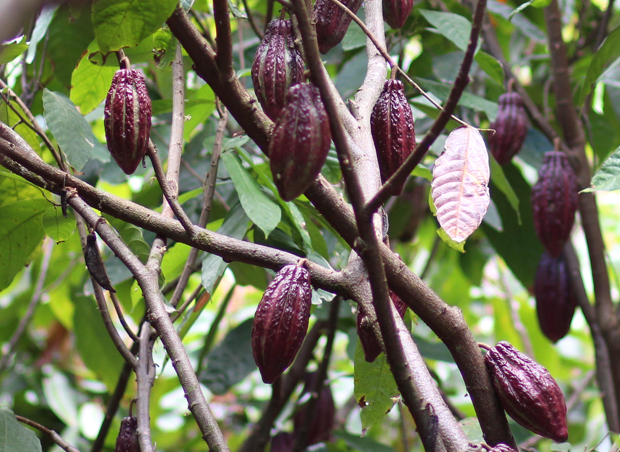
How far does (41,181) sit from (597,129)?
155 cm

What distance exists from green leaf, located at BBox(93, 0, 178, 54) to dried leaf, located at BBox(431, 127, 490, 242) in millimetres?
313

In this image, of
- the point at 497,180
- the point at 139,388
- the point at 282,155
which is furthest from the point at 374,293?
the point at 497,180

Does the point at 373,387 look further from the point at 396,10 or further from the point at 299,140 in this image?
the point at 396,10

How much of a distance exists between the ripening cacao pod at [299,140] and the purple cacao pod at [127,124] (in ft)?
0.88

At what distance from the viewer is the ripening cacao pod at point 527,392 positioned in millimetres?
656

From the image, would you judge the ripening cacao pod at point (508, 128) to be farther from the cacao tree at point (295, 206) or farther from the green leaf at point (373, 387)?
the green leaf at point (373, 387)

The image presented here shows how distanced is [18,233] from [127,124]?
331 mm

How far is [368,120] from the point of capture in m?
0.82

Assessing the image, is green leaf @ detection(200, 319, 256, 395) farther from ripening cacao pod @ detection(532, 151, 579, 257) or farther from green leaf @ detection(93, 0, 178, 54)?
green leaf @ detection(93, 0, 178, 54)

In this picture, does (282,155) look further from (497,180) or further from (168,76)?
(168,76)

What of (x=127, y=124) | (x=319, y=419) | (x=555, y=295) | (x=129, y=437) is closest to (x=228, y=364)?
(x=319, y=419)

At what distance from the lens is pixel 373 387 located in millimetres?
815

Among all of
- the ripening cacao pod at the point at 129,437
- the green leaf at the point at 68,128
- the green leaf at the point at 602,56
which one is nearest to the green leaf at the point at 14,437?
the ripening cacao pod at the point at 129,437

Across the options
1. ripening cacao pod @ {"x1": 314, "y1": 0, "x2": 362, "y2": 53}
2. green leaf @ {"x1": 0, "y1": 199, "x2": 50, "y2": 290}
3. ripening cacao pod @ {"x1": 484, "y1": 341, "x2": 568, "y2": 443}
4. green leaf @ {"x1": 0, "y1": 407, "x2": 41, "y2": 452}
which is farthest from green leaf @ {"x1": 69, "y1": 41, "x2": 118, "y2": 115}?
ripening cacao pod @ {"x1": 484, "y1": 341, "x2": 568, "y2": 443}
